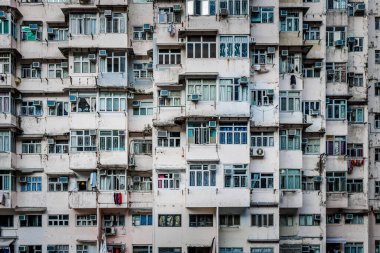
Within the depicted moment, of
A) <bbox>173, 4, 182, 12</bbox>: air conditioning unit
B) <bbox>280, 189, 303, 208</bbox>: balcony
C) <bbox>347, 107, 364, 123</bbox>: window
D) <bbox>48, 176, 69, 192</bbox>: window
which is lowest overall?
<bbox>280, 189, 303, 208</bbox>: balcony

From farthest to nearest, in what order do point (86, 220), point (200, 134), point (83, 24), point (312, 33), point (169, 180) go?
point (312, 33)
point (86, 220)
point (83, 24)
point (169, 180)
point (200, 134)

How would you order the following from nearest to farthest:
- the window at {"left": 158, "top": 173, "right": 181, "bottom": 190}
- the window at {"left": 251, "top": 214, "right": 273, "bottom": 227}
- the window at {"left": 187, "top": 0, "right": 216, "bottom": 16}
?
1. the window at {"left": 187, "top": 0, "right": 216, "bottom": 16}
2. the window at {"left": 251, "top": 214, "right": 273, "bottom": 227}
3. the window at {"left": 158, "top": 173, "right": 181, "bottom": 190}

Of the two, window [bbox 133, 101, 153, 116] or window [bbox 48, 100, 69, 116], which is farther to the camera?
window [bbox 48, 100, 69, 116]

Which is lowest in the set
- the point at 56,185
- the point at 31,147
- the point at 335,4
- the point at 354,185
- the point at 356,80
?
the point at 354,185

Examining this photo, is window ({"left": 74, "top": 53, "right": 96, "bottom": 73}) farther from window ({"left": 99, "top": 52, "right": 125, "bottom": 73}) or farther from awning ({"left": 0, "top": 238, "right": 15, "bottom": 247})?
awning ({"left": 0, "top": 238, "right": 15, "bottom": 247})

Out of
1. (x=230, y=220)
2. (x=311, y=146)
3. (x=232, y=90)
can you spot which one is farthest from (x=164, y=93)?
(x=311, y=146)

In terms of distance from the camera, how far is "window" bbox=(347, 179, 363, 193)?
25.3 metres

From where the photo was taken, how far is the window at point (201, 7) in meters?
23.2

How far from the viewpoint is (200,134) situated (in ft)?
75.4

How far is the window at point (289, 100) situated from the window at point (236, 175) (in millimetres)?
3185

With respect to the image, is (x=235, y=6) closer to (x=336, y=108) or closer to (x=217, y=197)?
(x=336, y=108)

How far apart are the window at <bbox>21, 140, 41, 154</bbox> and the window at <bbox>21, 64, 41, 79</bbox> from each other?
276 centimetres

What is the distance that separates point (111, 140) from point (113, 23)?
4.80 m

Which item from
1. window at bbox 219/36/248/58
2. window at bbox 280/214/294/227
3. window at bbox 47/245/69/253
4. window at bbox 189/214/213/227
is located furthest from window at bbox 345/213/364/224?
window at bbox 47/245/69/253
